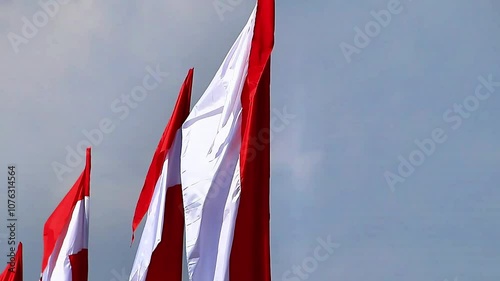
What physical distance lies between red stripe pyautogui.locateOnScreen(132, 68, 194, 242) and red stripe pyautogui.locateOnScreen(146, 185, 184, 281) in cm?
83

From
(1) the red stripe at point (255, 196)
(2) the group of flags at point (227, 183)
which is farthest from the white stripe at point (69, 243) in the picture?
(1) the red stripe at point (255, 196)

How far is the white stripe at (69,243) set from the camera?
21938 mm

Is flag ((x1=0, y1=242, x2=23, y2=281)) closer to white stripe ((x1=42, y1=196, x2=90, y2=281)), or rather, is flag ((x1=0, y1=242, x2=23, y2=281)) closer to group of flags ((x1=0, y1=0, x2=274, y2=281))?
white stripe ((x1=42, y1=196, x2=90, y2=281))

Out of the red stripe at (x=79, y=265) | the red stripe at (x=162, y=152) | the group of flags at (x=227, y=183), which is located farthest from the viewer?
the red stripe at (x=79, y=265)

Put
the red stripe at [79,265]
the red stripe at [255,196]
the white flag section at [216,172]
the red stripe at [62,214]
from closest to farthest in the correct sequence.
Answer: the red stripe at [255,196], the white flag section at [216,172], the red stripe at [79,265], the red stripe at [62,214]

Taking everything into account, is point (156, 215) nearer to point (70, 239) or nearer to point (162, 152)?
point (162, 152)

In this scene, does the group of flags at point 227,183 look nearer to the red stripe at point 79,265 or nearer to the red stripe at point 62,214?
the red stripe at point 79,265

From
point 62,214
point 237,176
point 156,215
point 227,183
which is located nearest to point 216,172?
point 227,183

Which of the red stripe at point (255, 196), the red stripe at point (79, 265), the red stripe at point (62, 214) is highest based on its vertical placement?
the red stripe at point (62, 214)

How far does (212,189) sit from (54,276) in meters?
8.97

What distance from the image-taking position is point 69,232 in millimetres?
22141

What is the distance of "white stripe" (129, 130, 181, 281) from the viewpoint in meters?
17.4

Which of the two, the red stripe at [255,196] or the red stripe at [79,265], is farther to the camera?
the red stripe at [79,265]

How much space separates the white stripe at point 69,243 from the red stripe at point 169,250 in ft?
16.0
